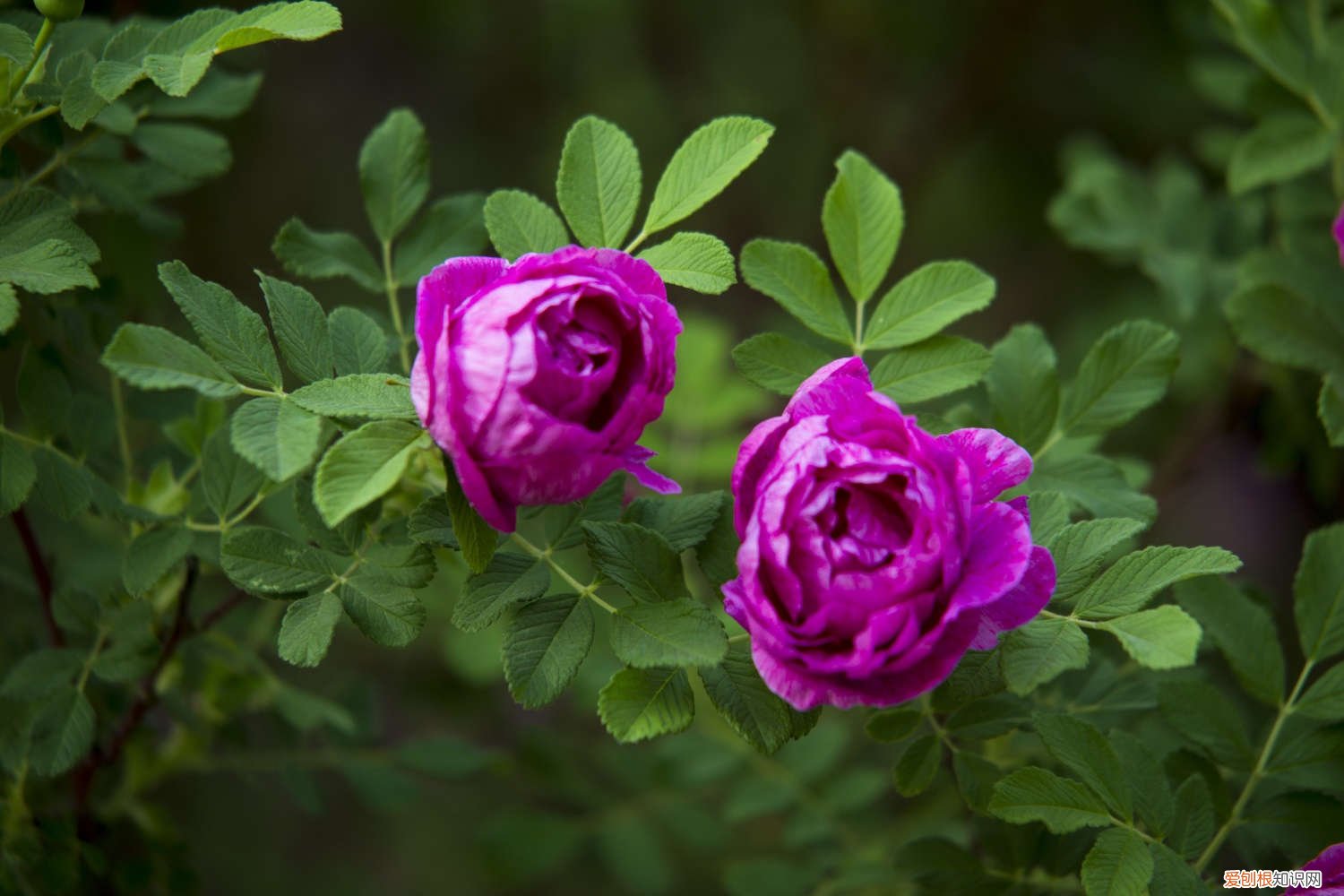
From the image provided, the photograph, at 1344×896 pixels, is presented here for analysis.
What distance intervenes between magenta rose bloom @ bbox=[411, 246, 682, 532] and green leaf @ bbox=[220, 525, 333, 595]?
152 millimetres

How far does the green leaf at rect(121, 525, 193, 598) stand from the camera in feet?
2.31

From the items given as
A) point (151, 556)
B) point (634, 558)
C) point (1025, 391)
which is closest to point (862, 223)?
point (1025, 391)

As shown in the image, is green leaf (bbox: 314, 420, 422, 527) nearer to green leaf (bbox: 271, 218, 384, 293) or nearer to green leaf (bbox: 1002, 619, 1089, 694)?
green leaf (bbox: 271, 218, 384, 293)

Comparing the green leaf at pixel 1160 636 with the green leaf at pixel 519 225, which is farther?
the green leaf at pixel 519 225

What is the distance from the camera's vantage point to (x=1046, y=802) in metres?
0.65

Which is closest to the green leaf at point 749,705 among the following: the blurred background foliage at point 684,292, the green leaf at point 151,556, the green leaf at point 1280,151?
the green leaf at point 151,556

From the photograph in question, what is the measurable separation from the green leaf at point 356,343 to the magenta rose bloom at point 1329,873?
0.60m

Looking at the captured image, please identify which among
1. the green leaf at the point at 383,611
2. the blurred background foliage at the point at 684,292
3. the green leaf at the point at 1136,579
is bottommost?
the blurred background foliage at the point at 684,292

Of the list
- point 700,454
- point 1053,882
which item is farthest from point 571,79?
point 1053,882

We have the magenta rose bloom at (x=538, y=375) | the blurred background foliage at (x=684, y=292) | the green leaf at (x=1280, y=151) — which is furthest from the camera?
the blurred background foliage at (x=684, y=292)

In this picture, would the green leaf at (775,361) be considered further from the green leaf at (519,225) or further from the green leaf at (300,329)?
the green leaf at (300,329)

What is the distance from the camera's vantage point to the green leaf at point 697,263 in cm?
63

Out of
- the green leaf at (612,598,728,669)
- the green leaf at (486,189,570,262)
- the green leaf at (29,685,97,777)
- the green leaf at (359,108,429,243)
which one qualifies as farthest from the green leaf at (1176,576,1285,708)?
the green leaf at (29,685,97,777)

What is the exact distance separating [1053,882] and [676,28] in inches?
61.5
